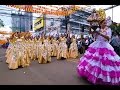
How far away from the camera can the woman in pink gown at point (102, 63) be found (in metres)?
5.52

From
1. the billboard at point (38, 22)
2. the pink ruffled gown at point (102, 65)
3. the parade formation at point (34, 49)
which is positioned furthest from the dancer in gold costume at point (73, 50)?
the pink ruffled gown at point (102, 65)

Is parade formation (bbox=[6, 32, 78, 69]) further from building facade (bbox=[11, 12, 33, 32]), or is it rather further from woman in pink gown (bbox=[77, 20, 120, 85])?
woman in pink gown (bbox=[77, 20, 120, 85])

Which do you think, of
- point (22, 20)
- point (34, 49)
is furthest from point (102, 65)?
point (34, 49)

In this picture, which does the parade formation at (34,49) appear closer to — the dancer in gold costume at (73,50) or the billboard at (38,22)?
the dancer in gold costume at (73,50)

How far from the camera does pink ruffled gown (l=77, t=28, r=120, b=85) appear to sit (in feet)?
18.1

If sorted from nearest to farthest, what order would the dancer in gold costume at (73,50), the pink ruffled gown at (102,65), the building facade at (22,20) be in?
the pink ruffled gown at (102,65)
the building facade at (22,20)
the dancer in gold costume at (73,50)

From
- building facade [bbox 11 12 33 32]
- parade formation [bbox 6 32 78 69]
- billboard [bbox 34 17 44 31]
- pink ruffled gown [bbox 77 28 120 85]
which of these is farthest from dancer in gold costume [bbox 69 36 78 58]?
pink ruffled gown [bbox 77 28 120 85]

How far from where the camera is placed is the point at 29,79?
686cm

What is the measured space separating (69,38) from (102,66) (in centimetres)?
739

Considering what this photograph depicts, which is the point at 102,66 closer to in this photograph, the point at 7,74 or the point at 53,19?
the point at 7,74

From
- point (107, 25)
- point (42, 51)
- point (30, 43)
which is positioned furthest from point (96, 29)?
point (30, 43)

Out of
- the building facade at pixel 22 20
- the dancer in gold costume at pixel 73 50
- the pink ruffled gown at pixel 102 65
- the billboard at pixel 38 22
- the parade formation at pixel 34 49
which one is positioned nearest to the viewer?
the pink ruffled gown at pixel 102 65

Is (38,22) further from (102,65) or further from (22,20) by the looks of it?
(102,65)

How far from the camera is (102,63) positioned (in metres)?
5.63
